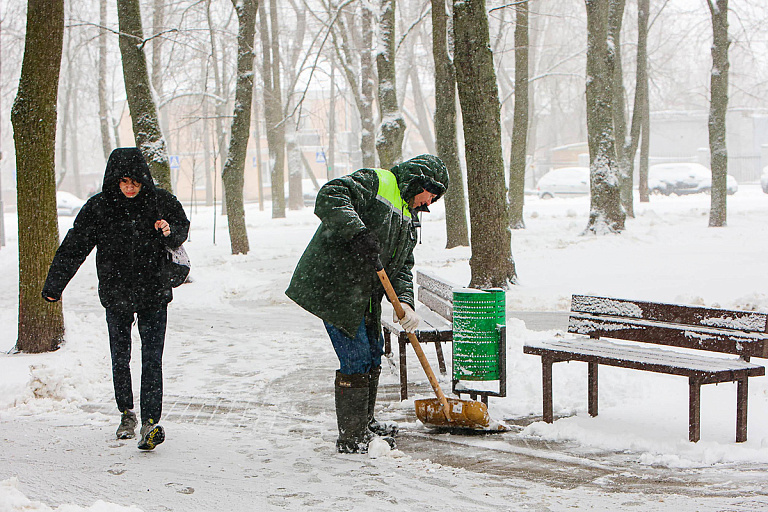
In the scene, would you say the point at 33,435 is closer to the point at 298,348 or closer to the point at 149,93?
the point at 298,348

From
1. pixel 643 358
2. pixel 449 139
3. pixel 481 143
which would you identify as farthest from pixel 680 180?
pixel 643 358

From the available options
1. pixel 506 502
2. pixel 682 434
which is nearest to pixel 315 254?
pixel 506 502

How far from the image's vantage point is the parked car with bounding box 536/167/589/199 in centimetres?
4088

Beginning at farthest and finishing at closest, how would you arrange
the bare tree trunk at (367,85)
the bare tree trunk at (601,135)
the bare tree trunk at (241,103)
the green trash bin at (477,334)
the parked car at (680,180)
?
the parked car at (680,180) → the bare tree trunk at (367,85) → the bare tree trunk at (601,135) → the bare tree trunk at (241,103) → the green trash bin at (477,334)

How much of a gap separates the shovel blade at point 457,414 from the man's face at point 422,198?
124cm

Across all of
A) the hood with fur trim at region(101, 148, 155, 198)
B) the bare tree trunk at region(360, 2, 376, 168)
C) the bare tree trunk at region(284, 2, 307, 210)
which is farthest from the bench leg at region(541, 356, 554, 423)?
the bare tree trunk at region(284, 2, 307, 210)

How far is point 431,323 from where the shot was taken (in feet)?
21.4

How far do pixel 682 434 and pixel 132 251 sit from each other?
11.1ft

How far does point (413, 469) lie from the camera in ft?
14.7

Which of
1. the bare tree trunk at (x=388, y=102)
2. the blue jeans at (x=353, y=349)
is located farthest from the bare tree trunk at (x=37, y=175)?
the bare tree trunk at (x=388, y=102)

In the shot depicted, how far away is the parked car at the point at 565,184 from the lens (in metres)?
40.9

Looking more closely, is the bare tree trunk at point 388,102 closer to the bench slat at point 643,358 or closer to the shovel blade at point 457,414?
the bench slat at point 643,358

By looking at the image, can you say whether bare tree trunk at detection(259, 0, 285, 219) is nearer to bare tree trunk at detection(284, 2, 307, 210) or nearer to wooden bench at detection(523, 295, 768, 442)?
bare tree trunk at detection(284, 2, 307, 210)

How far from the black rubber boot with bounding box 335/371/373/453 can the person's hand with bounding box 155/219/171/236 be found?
127 centimetres
